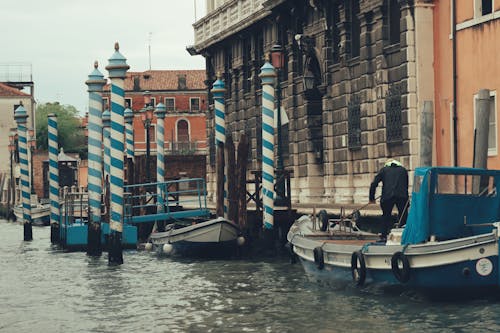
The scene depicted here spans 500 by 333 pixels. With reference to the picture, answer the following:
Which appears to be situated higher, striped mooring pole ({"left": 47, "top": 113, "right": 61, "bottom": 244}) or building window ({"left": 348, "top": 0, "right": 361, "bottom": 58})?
building window ({"left": 348, "top": 0, "right": 361, "bottom": 58})

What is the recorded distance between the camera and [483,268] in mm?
14922

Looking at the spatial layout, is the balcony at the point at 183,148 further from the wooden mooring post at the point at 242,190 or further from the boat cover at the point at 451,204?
the boat cover at the point at 451,204

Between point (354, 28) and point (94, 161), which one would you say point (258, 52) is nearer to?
point (354, 28)

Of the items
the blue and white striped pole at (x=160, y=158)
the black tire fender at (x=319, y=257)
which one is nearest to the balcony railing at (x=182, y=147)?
the blue and white striped pole at (x=160, y=158)

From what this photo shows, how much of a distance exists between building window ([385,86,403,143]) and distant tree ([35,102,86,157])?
245 ft

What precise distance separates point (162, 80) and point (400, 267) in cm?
8001

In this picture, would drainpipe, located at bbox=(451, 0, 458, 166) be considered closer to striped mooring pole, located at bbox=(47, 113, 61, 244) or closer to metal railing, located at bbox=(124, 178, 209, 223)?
metal railing, located at bbox=(124, 178, 209, 223)

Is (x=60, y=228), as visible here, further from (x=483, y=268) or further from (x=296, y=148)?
(x=483, y=268)

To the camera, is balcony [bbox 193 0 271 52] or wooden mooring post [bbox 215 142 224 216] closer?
wooden mooring post [bbox 215 142 224 216]

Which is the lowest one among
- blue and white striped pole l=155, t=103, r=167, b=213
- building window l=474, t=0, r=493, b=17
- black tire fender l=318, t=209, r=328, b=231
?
black tire fender l=318, t=209, r=328, b=231

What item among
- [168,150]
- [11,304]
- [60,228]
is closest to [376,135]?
[60,228]

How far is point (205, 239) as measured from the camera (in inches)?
990

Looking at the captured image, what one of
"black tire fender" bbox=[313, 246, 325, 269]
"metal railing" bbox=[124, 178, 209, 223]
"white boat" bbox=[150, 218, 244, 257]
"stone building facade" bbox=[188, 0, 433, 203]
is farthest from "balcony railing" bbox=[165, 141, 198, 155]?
"black tire fender" bbox=[313, 246, 325, 269]

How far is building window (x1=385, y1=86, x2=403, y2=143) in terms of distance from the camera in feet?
92.0
